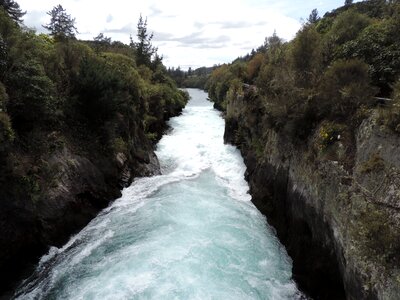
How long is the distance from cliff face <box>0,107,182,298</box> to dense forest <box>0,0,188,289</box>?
34mm

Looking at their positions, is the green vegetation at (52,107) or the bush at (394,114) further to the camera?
the green vegetation at (52,107)

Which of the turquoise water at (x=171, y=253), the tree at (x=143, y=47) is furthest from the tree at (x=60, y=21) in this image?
the turquoise water at (x=171, y=253)

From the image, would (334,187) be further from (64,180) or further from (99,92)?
(99,92)

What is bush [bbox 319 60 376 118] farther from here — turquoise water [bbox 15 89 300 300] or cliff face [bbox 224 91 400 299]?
turquoise water [bbox 15 89 300 300]

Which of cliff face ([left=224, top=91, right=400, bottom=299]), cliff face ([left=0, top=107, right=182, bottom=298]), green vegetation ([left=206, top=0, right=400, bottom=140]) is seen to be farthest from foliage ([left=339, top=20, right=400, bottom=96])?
cliff face ([left=0, top=107, right=182, bottom=298])

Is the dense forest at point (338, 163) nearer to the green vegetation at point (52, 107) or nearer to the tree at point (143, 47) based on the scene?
the green vegetation at point (52, 107)

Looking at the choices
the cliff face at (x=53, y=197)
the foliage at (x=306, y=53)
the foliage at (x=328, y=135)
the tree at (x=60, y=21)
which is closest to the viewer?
the cliff face at (x=53, y=197)

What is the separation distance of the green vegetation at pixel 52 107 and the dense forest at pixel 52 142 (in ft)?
0.12


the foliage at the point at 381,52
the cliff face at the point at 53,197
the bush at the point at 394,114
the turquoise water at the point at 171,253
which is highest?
the foliage at the point at 381,52

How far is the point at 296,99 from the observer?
13.8 metres

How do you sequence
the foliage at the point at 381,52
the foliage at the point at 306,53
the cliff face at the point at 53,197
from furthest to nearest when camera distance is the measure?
the foliage at the point at 306,53, the foliage at the point at 381,52, the cliff face at the point at 53,197

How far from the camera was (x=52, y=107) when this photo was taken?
1425cm

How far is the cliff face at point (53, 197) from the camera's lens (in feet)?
34.8

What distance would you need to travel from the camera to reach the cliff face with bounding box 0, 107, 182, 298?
10609 mm
